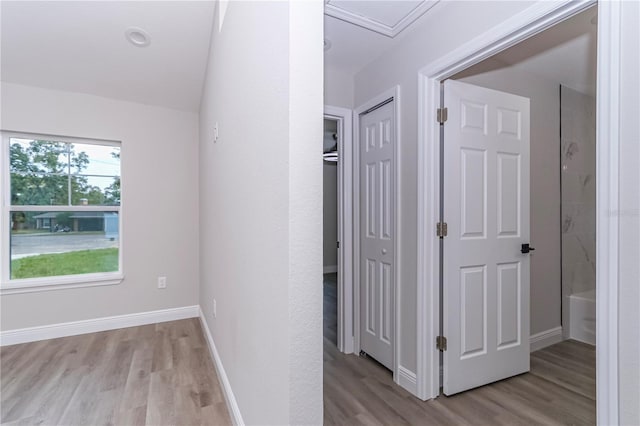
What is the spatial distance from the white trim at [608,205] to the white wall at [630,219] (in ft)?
0.04

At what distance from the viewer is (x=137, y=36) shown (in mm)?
2273

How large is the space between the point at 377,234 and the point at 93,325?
290 centimetres

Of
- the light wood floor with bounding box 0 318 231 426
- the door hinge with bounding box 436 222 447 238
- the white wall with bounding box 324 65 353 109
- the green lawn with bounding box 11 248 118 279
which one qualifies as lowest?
the light wood floor with bounding box 0 318 231 426

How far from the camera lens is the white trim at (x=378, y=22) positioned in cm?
186

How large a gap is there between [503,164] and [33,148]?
4044 millimetres

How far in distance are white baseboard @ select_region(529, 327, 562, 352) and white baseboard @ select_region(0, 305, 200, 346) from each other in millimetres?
3357

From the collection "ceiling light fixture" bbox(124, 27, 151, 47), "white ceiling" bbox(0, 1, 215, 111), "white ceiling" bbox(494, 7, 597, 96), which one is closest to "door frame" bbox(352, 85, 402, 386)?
"white ceiling" bbox(494, 7, 597, 96)

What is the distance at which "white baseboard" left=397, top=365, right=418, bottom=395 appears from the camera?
80.4 inches

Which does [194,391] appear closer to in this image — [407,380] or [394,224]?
[407,380]

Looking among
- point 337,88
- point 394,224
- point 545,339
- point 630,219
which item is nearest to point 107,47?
point 337,88

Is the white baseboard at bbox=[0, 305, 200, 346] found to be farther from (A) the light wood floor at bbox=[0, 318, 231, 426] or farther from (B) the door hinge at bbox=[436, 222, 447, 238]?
(B) the door hinge at bbox=[436, 222, 447, 238]

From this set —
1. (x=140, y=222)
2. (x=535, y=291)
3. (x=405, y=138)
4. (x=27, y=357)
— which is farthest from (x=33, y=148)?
(x=535, y=291)

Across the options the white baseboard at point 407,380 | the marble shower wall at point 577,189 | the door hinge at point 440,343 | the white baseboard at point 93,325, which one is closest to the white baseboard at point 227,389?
the white baseboard at point 93,325

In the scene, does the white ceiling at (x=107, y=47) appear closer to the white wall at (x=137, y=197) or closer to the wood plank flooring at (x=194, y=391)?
the white wall at (x=137, y=197)
